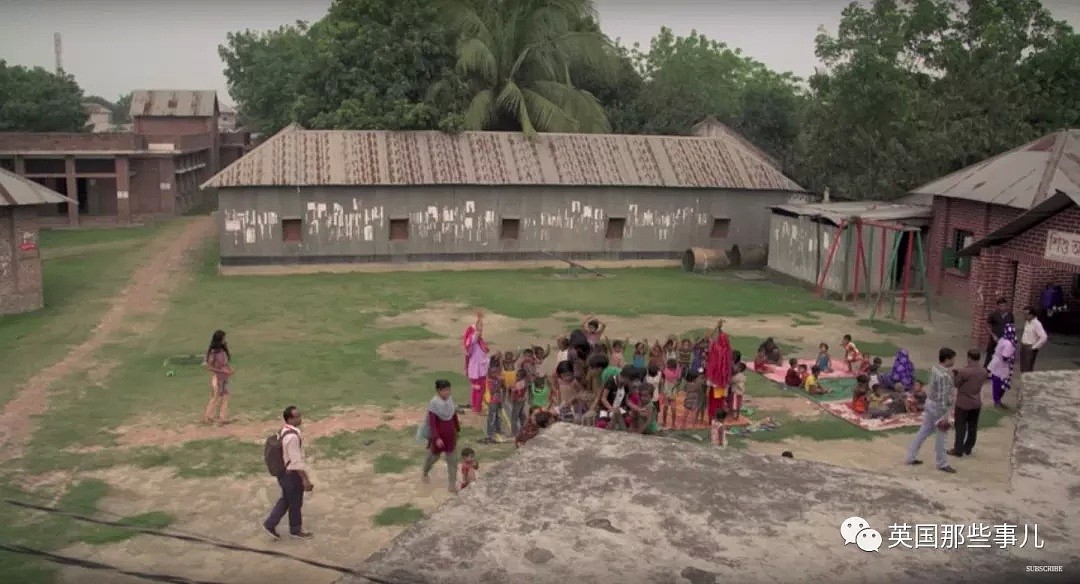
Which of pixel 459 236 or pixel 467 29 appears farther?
pixel 467 29

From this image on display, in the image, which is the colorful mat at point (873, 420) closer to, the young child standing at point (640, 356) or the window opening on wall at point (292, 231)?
the young child standing at point (640, 356)

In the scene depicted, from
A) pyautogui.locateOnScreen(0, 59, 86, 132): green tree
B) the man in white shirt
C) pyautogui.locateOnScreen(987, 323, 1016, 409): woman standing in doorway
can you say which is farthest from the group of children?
pyautogui.locateOnScreen(0, 59, 86, 132): green tree

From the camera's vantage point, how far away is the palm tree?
30625 mm

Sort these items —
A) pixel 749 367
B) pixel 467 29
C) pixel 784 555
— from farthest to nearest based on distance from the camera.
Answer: pixel 467 29 < pixel 749 367 < pixel 784 555

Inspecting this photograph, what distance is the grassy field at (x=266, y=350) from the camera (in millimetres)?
11273

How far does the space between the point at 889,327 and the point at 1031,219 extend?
13.7 feet

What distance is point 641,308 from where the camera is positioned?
21406mm

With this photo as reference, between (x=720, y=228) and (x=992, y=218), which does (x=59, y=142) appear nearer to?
(x=720, y=228)

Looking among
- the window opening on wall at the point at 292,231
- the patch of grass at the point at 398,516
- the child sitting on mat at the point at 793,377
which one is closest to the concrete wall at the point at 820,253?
the child sitting on mat at the point at 793,377

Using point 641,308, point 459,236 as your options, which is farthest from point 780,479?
point 459,236

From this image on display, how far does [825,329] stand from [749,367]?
3963 mm

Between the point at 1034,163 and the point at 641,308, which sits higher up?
the point at 1034,163

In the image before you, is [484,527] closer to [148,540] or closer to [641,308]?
[148,540]

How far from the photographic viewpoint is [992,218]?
66.9ft
